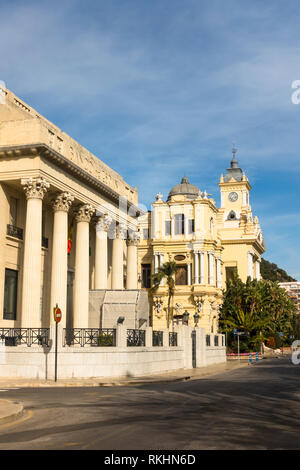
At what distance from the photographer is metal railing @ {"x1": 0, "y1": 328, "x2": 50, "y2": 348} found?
2753 cm

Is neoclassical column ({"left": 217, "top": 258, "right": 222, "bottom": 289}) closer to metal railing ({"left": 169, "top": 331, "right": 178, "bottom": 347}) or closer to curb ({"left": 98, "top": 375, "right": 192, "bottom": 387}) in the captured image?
metal railing ({"left": 169, "top": 331, "right": 178, "bottom": 347})

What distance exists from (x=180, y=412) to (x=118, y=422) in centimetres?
244

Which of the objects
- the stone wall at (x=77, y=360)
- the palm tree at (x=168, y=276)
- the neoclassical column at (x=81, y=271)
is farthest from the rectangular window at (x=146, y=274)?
the stone wall at (x=77, y=360)

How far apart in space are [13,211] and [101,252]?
8692mm

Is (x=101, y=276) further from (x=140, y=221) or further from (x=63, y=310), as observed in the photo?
(x=140, y=221)

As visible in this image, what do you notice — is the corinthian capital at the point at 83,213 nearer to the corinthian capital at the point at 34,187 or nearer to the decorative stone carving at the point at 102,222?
the decorative stone carving at the point at 102,222

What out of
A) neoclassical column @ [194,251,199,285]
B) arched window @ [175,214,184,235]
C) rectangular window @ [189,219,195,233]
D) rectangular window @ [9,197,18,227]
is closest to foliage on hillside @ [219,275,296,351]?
neoclassical column @ [194,251,199,285]

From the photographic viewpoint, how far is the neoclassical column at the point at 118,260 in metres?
44.5

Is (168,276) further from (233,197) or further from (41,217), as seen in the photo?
(41,217)

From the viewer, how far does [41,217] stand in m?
34.1

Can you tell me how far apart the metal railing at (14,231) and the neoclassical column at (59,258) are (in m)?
2.27

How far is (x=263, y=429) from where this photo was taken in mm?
11016

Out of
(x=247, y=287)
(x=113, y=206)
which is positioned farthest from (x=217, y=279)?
(x=113, y=206)

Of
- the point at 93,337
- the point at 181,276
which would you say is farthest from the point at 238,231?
the point at 93,337
